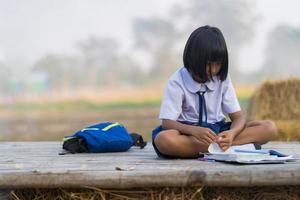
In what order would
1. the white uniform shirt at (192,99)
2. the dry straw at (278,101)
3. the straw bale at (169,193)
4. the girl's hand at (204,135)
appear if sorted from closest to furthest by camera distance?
the straw bale at (169,193) < the girl's hand at (204,135) < the white uniform shirt at (192,99) < the dry straw at (278,101)

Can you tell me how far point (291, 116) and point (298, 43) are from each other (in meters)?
10.1

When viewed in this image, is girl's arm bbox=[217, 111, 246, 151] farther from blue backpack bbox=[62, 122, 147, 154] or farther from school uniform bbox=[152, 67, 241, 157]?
blue backpack bbox=[62, 122, 147, 154]

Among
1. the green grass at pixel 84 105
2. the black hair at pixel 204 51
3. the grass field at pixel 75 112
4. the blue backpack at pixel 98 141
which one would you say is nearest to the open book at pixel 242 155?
the black hair at pixel 204 51

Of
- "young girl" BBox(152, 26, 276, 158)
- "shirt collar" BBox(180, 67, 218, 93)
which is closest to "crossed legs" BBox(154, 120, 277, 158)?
"young girl" BBox(152, 26, 276, 158)

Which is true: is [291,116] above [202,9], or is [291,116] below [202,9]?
below

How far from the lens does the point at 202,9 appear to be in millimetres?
16938

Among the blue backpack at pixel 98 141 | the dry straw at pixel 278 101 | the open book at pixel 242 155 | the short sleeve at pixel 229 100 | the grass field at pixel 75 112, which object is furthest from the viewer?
the grass field at pixel 75 112

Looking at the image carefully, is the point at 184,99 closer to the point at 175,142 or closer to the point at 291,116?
the point at 175,142

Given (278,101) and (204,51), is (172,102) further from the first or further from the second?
(278,101)

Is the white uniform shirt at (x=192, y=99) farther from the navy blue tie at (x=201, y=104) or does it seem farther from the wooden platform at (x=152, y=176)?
the wooden platform at (x=152, y=176)

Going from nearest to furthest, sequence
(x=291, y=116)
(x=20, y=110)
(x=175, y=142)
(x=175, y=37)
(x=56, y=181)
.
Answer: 1. (x=56, y=181)
2. (x=175, y=142)
3. (x=291, y=116)
4. (x=20, y=110)
5. (x=175, y=37)

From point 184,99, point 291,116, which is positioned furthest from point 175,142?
point 291,116

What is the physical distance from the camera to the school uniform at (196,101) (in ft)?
11.3

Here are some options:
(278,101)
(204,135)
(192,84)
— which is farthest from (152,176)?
(278,101)
